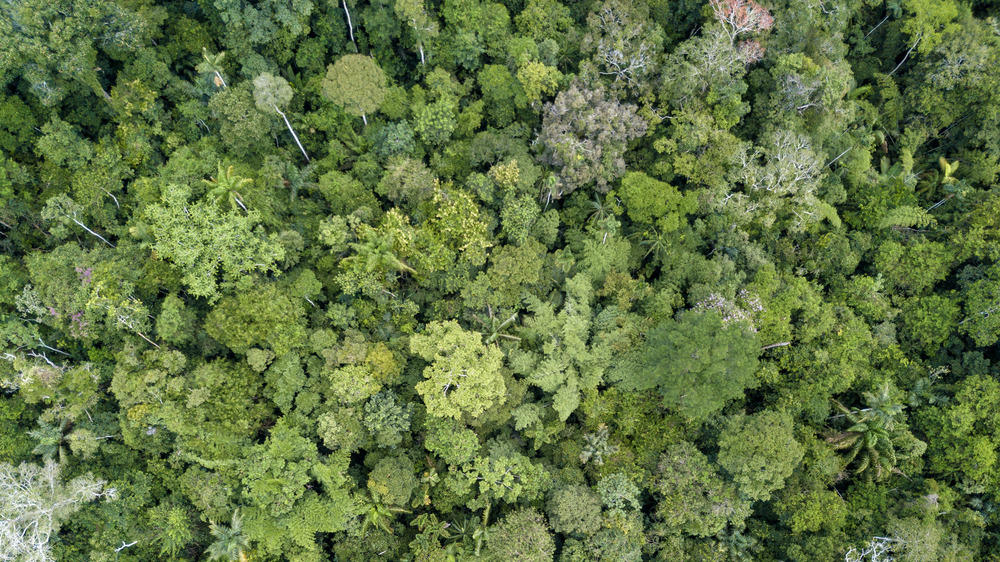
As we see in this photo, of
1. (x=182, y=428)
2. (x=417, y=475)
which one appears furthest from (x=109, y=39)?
(x=417, y=475)

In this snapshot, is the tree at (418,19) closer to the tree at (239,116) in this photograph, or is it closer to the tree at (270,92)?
the tree at (270,92)

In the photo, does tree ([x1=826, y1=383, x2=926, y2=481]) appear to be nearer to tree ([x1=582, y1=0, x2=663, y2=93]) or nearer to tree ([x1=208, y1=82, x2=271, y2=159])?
tree ([x1=582, y1=0, x2=663, y2=93])

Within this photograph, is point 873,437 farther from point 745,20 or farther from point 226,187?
point 226,187

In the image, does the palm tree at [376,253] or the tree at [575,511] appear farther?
the palm tree at [376,253]

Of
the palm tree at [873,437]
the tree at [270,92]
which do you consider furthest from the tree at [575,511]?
the tree at [270,92]

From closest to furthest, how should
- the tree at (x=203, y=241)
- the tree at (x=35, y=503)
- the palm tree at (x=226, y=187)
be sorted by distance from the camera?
the tree at (x=35, y=503) < the tree at (x=203, y=241) < the palm tree at (x=226, y=187)

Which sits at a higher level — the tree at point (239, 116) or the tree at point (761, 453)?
the tree at point (239, 116)

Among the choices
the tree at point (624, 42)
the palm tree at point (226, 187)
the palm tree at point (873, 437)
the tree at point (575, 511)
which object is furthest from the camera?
the tree at point (624, 42)

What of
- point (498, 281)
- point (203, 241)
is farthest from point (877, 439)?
point (203, 241)
